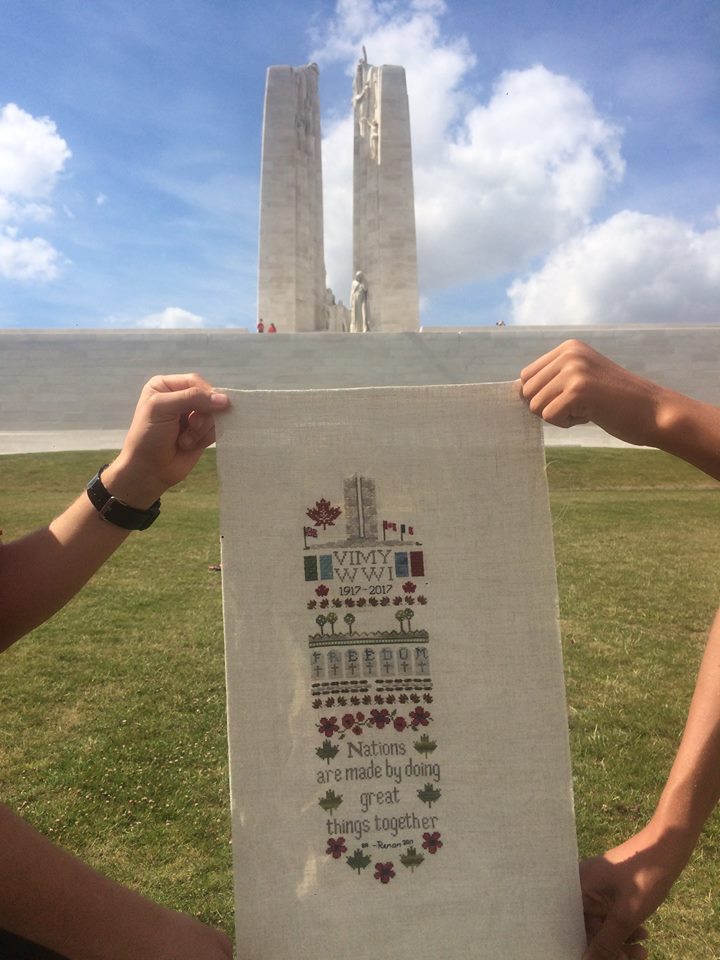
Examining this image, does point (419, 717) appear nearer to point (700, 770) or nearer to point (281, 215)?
point (700, 770)

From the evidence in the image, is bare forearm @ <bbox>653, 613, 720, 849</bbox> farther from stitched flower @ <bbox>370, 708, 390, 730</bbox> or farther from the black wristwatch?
the black wristwatch

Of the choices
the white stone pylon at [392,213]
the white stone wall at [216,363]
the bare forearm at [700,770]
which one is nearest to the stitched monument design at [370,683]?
the bare forearm at [700,770]

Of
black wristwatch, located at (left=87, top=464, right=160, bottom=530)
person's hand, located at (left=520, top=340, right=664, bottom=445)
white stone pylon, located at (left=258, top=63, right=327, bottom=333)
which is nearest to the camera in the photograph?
person's hand, located at (left=520, top=340, right=664, bottom=445)

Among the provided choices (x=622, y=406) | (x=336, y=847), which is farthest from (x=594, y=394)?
(x=336, y=847)

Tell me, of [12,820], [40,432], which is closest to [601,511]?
[12,820]

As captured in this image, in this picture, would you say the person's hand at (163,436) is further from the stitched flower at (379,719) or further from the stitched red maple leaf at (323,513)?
the stitched flower at (379,719)

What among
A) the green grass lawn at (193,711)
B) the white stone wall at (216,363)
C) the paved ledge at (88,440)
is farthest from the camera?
the white stone wall at (216,363)

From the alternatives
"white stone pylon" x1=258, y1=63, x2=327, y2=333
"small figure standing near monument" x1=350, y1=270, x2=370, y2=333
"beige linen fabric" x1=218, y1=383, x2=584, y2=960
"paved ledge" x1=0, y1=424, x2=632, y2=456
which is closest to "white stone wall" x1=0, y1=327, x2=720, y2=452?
"paved ledge" x1=0, y1=424, x2=632, y2=456
